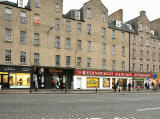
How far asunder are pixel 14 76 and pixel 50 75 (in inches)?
239

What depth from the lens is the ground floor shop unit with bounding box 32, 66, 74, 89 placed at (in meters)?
33.7

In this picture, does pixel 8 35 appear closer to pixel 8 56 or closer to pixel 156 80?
pixel 8 56

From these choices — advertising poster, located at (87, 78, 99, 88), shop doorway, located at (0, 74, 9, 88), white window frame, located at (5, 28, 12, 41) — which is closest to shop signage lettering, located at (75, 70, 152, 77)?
advertising poster, located at (87, 78, 99, 88)

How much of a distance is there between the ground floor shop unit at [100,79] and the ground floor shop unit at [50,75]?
130 cm

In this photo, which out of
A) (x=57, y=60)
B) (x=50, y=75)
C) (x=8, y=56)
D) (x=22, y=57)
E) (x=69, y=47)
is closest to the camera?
(x=8, y=56)

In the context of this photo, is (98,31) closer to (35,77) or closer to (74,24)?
(74,24)

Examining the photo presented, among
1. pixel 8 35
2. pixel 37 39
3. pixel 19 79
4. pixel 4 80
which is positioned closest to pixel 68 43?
pixel 37 39

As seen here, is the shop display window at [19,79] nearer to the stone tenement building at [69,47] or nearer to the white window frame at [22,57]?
the stone tenement building at [69,47]

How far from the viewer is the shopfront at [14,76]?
31156mm

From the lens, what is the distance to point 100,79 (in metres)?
41.2

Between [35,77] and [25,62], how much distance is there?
9.70 feet

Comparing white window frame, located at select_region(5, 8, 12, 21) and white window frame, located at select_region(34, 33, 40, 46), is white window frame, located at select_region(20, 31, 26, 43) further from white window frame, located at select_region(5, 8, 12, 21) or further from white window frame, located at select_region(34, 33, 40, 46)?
white window frame, located at select_region(5, 8, 12, 21)

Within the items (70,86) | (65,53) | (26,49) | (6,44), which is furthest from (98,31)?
(6,44)

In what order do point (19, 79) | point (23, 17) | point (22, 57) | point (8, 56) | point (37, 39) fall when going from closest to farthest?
1. point (8, 56)
2. point (19, 79)
3. point (22, 57)
4. point (23, 17)
5. point (37, 39)
